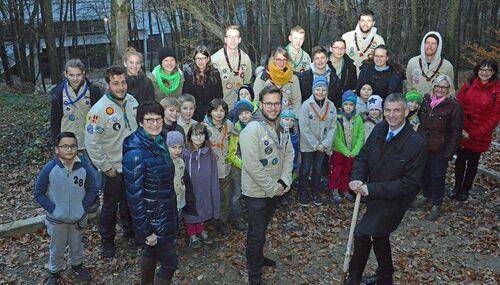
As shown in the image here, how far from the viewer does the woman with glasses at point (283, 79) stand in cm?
629

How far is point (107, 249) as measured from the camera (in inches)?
207

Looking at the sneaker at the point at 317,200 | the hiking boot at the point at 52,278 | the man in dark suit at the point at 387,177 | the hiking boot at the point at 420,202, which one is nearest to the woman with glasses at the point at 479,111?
the hiking boot at the point at 420,202

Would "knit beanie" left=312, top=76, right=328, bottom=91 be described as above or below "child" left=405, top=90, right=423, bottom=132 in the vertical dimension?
above

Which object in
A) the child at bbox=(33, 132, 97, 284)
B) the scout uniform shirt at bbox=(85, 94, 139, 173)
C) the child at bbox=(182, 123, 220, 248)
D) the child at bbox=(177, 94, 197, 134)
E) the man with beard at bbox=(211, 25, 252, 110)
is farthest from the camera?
the man with beard at bbox=(211, 25, 252, 110)

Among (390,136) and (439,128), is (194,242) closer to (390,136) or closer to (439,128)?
(390,136)

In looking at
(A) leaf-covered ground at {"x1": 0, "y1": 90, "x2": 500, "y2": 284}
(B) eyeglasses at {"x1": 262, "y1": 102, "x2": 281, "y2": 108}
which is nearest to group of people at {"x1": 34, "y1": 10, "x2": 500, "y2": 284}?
(B) eyeglasses at {"x1": 262, "y1": 102, "x2": 281, "y2": 108}

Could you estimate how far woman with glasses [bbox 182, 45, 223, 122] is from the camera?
6142 mm

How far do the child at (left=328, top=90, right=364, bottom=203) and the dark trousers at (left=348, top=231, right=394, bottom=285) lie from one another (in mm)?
2333

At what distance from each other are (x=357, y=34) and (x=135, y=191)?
541 cm

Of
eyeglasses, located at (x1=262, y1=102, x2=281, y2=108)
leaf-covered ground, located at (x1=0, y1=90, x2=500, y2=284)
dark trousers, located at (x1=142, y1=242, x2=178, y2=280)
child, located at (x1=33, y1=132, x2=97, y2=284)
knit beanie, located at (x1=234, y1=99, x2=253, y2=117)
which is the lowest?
leaf-covered ground, located at (x1=0, y1=90, x2=500, y2=284)

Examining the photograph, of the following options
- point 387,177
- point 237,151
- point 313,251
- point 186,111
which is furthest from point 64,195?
point 387,177

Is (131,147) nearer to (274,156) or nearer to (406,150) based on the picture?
(274,156)

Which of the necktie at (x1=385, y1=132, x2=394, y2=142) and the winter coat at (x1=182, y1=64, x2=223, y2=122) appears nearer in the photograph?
the necktie at (x1=385, y1=132, x2=394, y2=142)

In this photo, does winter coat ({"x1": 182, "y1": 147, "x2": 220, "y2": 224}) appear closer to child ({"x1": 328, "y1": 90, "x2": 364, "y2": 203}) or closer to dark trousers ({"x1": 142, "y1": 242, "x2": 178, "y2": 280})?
dark trousers ({"x1": 142, "y1": 242, "x2": 178, "y2": 280})
